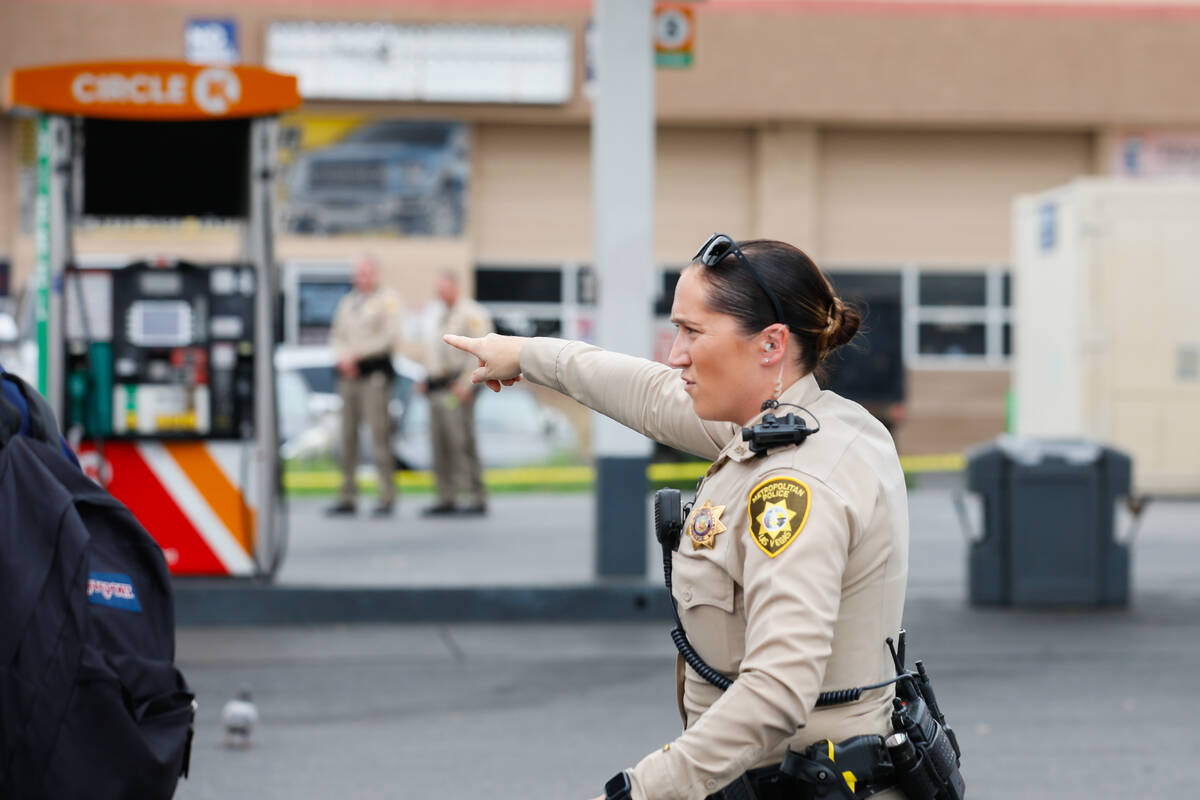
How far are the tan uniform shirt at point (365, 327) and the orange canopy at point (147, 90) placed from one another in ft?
17.3

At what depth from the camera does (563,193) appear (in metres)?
26.2

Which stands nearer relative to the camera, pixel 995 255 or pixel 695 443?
pixel 695 443

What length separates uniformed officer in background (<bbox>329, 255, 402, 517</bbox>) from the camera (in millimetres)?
15031

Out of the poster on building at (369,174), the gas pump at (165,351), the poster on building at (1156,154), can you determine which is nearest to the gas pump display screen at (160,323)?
the gas pump at (165,351)

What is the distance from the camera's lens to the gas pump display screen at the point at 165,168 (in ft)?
34.6

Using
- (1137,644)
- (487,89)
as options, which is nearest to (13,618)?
(1137,644)

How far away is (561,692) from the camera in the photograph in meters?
8.23

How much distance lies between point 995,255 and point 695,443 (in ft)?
79.8

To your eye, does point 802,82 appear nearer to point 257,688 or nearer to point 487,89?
point 487,89

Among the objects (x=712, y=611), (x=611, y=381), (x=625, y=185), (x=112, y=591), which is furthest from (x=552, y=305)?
(x=712, y=611)

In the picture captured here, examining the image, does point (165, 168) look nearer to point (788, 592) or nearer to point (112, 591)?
point (112, 591)

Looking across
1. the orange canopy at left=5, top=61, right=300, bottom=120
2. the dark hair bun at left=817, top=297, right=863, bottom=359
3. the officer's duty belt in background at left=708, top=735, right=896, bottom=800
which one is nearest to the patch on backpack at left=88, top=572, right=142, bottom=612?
the officer's duty belt in background at left=708, top=735, right=896, bottom=800

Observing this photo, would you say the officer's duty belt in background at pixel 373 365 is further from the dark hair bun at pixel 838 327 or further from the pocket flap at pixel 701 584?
the pocket flap at pixel 701 584

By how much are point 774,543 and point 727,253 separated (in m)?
0.50
